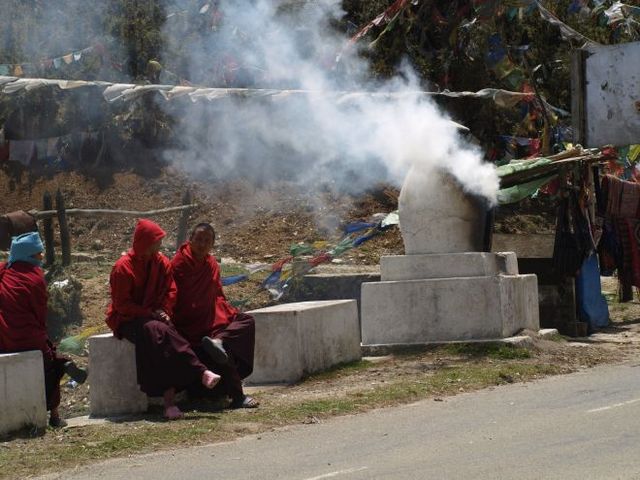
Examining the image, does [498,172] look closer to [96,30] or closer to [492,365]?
[492,365]

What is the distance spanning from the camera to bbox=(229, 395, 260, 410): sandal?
8766mm

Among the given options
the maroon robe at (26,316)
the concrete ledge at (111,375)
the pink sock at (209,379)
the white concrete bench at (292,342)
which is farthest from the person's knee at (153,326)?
the white concrete bench at (292,342)

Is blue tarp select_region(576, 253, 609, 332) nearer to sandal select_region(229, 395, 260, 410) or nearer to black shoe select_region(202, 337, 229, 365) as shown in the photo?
sandal select_region(229, 395, 260, 410)

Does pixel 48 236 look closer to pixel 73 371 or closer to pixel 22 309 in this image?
pixel 73 371

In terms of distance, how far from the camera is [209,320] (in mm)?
9102

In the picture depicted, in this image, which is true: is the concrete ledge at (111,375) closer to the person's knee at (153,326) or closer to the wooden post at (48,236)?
the person's knee at (153,326)

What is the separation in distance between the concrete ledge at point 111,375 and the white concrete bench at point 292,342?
A: 58.5 inches

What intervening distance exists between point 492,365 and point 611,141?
30.2ft

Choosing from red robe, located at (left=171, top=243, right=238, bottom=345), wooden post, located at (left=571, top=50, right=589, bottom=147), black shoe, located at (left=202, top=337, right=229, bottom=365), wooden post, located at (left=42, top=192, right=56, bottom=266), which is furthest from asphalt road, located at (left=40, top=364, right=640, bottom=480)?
wooden post, located at (left=42, top=192, right=56, bottom=266)

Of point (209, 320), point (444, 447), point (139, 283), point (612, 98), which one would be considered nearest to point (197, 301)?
point (209, 320)

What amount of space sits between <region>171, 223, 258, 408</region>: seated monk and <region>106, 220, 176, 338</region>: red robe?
0.40 m

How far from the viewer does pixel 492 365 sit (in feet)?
34.3

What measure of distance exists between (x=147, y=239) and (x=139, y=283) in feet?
1.12

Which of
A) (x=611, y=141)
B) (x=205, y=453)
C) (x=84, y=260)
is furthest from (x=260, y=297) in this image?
(x=205, y=453)
